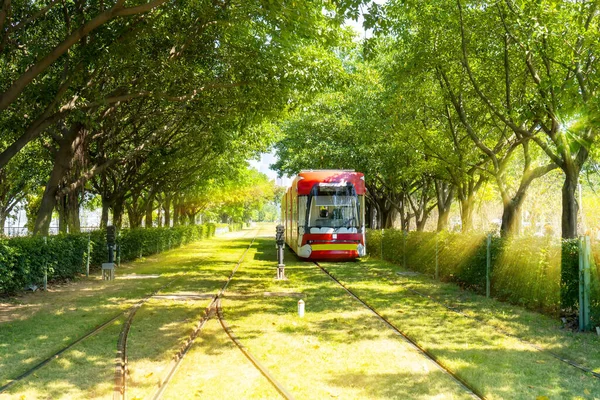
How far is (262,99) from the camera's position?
14.8 meters

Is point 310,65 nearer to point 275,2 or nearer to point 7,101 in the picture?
point 275,2

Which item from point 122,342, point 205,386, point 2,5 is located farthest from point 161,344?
point 2,5

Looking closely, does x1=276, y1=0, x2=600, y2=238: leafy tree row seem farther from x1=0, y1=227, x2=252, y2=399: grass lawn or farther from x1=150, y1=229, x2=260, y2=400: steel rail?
x1=0, y1=227, x2=252, y2=399: grass lawn

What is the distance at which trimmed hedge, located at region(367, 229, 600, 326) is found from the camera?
9.15 meters

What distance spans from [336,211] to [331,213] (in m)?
0.21

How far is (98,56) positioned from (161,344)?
7.21 meters

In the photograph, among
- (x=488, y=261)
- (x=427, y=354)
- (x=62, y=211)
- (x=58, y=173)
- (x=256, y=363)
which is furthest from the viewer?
(x=62, y=211)

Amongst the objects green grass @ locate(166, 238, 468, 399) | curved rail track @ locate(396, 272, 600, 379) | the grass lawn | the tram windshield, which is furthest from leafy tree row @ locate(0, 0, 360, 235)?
curved rail track @ locate(396, 272, 600, 379)

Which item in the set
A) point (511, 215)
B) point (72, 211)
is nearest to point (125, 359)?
point (72, 211)

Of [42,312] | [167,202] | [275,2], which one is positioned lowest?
[42,312]

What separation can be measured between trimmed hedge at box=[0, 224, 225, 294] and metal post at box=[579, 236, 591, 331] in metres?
11.8

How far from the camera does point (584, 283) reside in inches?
339

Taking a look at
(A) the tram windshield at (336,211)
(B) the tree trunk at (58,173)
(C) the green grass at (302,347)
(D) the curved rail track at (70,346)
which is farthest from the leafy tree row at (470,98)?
(B) the tree trunk at (58,173)

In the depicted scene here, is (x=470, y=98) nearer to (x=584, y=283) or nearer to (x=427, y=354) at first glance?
(x=584, y=283)
